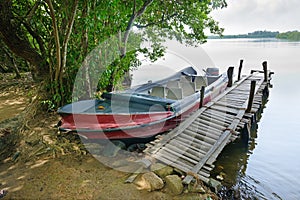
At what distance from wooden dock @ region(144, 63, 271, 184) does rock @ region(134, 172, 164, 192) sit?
38 cm

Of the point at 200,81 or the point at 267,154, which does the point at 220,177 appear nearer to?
the point at 267,154

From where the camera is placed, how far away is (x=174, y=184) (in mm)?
3490

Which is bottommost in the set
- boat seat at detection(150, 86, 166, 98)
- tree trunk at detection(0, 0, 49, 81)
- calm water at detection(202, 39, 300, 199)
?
calm water at detection(202, 39, 300, 199)

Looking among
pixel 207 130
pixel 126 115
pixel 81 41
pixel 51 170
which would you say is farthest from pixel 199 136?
pixel 81 41

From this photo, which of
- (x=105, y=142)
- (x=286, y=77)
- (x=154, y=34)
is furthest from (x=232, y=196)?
(x=286, y=77)

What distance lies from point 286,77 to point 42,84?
1875 centimetres

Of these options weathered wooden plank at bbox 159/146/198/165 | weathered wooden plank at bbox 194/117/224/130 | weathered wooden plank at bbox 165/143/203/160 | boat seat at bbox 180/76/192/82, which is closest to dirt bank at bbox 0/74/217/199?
A: weathered wooden plank at bbox 159/146/198/165

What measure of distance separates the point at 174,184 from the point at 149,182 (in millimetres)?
408

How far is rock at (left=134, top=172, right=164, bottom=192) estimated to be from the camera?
3.51 metres

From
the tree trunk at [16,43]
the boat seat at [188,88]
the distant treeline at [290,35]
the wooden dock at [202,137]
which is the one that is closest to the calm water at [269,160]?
the wooden dock at [202,137]

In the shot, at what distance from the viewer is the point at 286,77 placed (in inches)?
705

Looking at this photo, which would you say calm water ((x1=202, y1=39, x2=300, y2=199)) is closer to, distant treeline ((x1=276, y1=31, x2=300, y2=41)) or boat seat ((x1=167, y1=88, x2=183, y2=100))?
boat seat ((x1=167, y1=88, x2=183, y2=100))

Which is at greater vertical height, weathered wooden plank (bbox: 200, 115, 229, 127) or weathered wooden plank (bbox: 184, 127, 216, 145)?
weathered wooden plank (bbox: 200, 115, 229, 127)

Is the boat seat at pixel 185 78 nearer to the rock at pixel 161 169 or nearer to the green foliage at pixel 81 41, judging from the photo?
the green foliage at pixel 81 41
